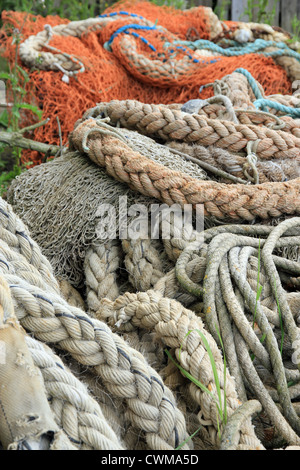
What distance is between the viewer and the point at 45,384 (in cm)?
85

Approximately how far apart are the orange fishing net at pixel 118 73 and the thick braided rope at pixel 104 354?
165 centimetres

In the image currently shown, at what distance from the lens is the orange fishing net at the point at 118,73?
2547mm

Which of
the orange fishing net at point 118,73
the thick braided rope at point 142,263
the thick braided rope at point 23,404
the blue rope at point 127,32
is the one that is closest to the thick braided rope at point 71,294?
the thick braided rope at point 142,263

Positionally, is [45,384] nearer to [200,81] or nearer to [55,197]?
[55,197]

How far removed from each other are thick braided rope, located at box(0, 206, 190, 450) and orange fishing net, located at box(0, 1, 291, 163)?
1.65 metres

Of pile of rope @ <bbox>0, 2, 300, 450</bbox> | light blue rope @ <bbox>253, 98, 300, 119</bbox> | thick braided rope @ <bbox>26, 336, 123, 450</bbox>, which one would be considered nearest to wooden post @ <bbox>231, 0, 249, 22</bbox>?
pile of rope @ <bbox>0, 2, 300, 450</bbox>

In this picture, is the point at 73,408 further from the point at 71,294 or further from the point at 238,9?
the point at 238,9

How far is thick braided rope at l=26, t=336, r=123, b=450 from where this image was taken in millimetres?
808

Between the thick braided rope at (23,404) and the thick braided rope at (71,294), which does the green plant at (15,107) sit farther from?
the thick braided rope at (23,404)

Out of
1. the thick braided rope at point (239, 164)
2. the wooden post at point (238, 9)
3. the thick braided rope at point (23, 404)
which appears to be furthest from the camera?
the wooden post at point (238, 9)

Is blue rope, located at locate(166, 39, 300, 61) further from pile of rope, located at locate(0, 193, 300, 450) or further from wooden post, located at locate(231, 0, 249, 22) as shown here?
pile of rope, located at locate(0, 193, 300, 450)

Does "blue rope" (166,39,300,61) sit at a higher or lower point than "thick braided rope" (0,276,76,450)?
higher

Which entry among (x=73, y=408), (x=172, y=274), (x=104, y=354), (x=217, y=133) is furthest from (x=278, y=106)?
(x=73, y=408)
